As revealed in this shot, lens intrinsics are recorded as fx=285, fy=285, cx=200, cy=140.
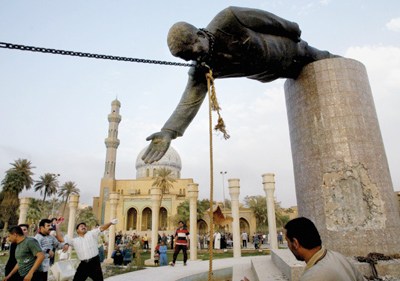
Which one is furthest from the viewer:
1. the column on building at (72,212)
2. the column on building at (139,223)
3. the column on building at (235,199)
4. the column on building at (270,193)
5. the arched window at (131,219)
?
the arched window at (131,219)

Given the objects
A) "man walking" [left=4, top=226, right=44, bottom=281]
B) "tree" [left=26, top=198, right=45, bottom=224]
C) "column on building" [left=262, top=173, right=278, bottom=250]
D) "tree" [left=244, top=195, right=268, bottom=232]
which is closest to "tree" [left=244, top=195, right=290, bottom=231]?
"tree" [left=244, top=195, right=268, bottom=232]

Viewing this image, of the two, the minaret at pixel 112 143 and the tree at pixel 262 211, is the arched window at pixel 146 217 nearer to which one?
the minaret at pixel 112 143

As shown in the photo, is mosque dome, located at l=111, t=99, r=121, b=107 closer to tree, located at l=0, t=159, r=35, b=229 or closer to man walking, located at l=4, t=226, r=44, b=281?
tree, located at l=0, t=159, r=35, b=229

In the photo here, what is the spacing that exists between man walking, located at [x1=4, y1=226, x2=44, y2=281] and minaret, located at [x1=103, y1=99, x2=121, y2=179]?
4737 cm

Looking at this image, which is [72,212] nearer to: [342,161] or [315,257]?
[342,161]

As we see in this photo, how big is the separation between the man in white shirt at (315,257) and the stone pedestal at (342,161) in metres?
2.40

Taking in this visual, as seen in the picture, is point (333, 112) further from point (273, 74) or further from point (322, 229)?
point (322, 229)

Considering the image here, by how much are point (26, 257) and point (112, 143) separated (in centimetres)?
4788

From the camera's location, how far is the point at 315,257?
1.72 m

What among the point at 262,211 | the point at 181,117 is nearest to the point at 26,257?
the point at 181,117

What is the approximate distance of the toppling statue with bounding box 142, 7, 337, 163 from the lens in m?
3.11

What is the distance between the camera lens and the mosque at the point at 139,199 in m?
44.0

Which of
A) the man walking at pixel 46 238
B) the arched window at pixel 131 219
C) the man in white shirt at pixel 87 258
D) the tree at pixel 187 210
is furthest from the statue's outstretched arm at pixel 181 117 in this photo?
the arched window at pixel 131 219

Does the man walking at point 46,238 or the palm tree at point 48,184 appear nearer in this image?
the man walking at point 46,238
